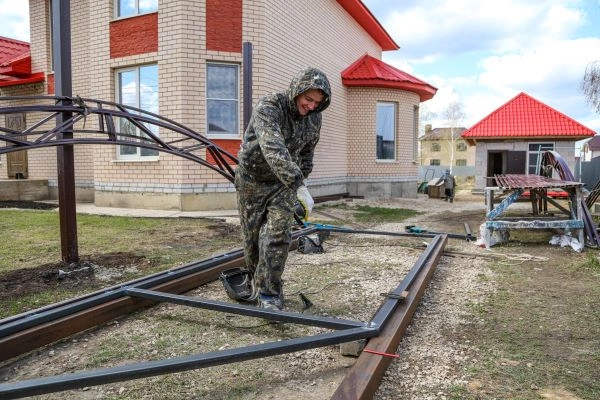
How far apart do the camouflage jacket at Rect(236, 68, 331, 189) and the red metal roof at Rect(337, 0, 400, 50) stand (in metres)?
13.6

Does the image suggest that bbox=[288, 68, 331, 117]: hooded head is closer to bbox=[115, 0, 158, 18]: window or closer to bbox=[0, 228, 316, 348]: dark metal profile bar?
bbox=[0, 228, 316, 348]: dark metal profile bar

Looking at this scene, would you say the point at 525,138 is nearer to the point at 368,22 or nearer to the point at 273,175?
the point at 368,22

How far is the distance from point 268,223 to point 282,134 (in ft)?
2.15

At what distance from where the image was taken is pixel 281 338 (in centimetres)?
310

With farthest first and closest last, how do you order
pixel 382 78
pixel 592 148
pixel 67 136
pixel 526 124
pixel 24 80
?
pixel 592 148 → pixel 526 124 → pixel 382 78 → pixel 24 80 → pixel 67 136

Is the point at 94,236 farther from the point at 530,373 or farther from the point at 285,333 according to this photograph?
the point at 530,373

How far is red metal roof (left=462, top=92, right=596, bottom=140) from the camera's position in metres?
18.5

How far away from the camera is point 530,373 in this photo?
8.50 feet

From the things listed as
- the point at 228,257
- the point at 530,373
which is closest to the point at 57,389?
the point at 530,373

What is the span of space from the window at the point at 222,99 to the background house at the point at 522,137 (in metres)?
11.6

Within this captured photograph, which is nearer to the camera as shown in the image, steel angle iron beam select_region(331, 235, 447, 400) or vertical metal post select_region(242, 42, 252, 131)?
steel angle iron beam select_region(331, 235, 447, 400)

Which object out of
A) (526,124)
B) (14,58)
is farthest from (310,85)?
(526,124)

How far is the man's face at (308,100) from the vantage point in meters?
3.15

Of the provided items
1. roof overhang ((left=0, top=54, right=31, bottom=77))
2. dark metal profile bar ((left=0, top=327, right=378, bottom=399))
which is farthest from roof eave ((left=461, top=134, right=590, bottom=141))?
dark metal profile bar ((left=0, top=327, right=378, bottom=399))
